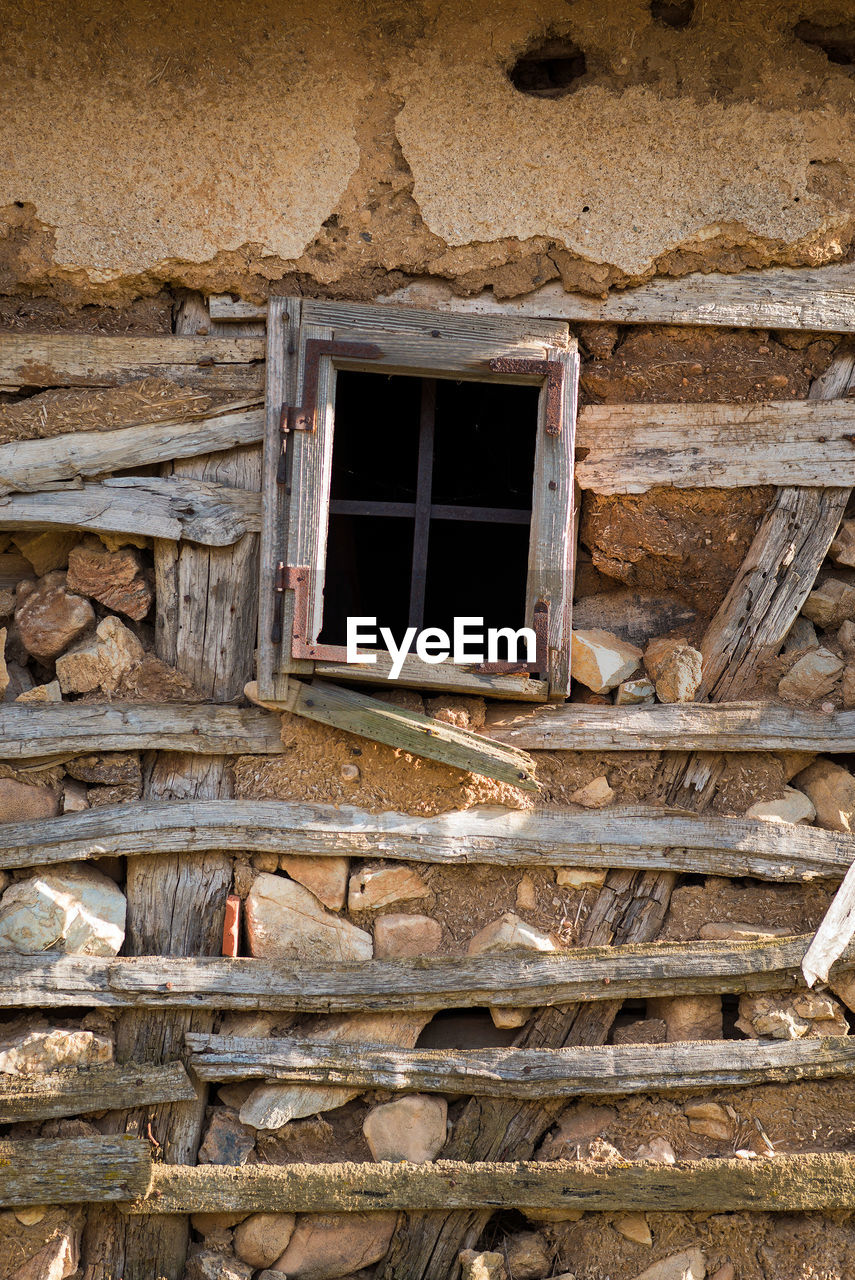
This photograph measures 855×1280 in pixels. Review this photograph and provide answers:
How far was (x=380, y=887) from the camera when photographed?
3023mm

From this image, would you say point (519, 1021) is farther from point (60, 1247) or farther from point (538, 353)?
point (538, 353)

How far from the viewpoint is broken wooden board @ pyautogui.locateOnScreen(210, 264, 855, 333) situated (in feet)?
10.5

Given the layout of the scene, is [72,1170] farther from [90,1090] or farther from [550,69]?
[550,69]

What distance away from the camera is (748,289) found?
3229 millimetres

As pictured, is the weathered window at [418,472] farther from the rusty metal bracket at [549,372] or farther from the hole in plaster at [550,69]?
the hole in plaster at [550,69]

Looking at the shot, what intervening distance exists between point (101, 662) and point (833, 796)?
2.35 metres

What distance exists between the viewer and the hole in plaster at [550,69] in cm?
326

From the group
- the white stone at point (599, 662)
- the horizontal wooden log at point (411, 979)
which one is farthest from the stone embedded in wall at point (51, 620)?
the white stone at point (599, 662)

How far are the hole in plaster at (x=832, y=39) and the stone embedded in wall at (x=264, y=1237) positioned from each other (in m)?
4.05

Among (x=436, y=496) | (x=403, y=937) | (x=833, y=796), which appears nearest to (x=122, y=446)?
(x=403, y=937)

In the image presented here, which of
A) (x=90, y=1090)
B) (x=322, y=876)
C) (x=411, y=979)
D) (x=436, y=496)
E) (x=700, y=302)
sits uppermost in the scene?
(x=700, y=302)

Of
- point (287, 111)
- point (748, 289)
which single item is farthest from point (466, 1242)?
point (287, 111)

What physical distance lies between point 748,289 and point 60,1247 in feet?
11.7

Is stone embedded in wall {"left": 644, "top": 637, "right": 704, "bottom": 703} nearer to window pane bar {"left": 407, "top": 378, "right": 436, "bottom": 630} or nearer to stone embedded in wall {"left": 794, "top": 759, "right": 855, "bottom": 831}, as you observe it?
stone embedded in wall {"left": 794, "top": 759, "right": 855, "bottom": 831}
